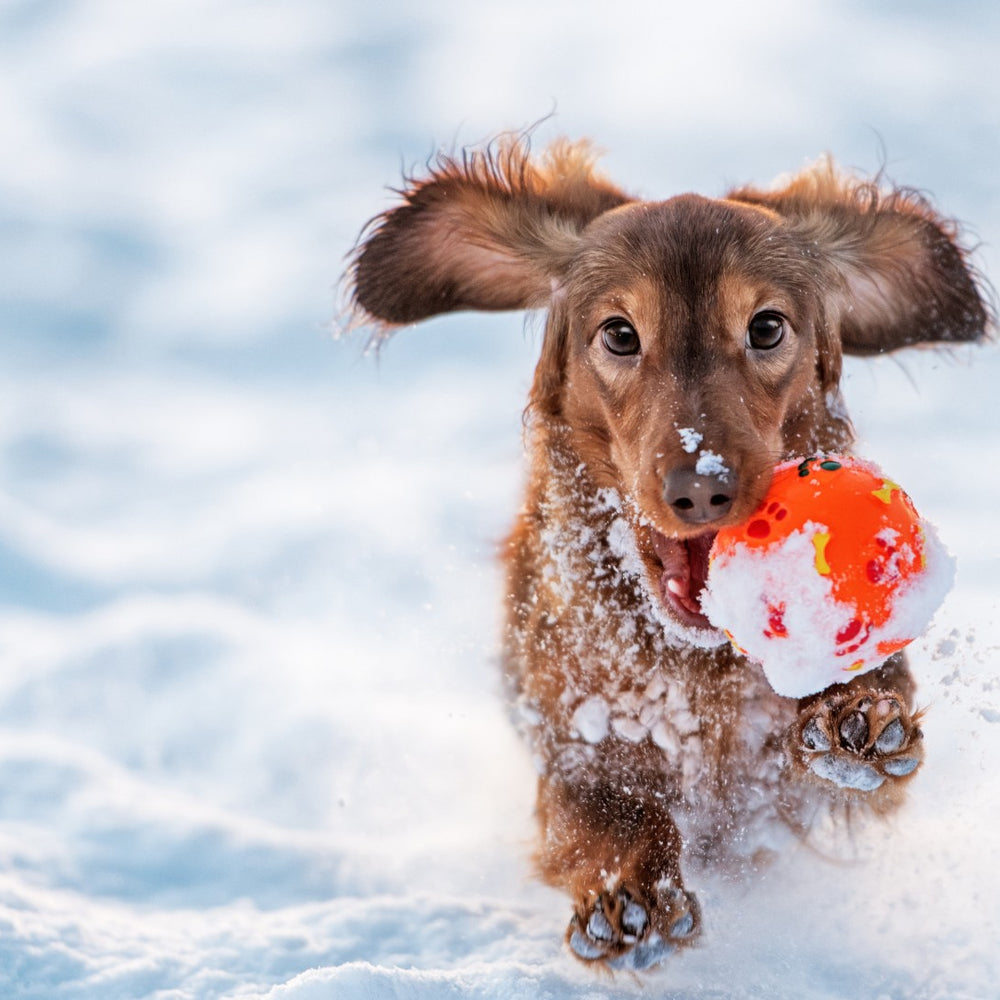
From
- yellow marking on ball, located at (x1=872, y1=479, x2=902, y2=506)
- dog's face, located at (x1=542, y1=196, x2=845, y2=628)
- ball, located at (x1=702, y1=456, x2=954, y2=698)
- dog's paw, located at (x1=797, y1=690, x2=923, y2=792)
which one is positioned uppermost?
dog's face, located at (x1=542, y1=196, x2=845, y2=628)

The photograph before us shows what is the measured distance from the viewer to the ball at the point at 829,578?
2.40 meters

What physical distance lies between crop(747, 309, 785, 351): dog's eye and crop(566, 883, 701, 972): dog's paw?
1251 millimetres

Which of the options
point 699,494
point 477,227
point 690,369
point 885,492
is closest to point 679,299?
point 690,369

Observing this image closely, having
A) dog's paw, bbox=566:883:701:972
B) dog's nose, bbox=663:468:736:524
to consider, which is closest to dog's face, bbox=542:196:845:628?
dog's nose, bbox=663:468:736:524

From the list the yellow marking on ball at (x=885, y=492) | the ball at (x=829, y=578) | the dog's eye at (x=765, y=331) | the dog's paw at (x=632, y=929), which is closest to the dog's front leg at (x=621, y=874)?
the dog's paw at (x=632, y=929)

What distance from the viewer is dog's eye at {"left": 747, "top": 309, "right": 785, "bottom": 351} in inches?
117

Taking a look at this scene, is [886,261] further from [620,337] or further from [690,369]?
[690,369]

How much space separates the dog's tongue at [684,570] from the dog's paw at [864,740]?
0.38m

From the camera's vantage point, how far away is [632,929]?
277cm

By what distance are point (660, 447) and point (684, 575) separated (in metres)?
0.36

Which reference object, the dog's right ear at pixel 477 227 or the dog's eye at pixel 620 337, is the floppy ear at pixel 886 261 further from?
the dog's eye at pixel 620 337

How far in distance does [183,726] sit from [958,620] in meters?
2.71

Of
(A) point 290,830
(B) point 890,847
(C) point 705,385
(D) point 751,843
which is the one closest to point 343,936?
(A) point 290,830

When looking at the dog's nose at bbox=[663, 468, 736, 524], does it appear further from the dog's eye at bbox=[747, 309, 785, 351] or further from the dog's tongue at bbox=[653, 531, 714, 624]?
the dog's eye at bbox=[747, 309, 785, 351]
